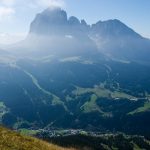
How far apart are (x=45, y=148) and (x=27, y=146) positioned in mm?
1690

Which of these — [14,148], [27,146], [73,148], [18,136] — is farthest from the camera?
[73,148]

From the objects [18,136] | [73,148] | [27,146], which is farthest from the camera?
[73,148]

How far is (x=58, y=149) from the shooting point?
1068 inches

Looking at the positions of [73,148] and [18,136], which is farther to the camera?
[73,148]

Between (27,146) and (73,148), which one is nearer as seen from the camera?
(27,146)

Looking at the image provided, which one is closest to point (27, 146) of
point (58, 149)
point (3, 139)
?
point (3, 139)

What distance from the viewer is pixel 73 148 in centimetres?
3055

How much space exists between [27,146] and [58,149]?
11.7 ft

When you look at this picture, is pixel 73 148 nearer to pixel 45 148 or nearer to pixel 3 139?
pixel 45 148

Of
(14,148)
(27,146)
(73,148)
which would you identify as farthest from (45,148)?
(73,148)

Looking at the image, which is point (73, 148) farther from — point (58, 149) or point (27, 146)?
point (27, 146)

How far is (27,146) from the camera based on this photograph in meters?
24.1

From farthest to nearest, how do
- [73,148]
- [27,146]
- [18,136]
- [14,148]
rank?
[73,148]
[18,136]
[27,146]
[14,148]

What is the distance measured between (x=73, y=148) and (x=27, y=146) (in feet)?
23.4
